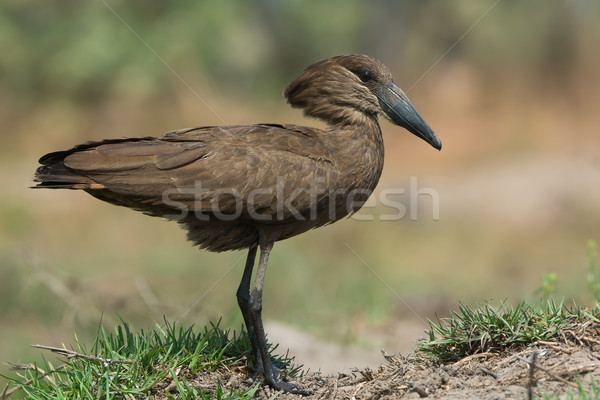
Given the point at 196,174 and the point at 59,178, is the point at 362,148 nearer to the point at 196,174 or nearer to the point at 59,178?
the point at 196,174

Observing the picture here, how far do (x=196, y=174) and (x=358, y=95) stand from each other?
1349 mm

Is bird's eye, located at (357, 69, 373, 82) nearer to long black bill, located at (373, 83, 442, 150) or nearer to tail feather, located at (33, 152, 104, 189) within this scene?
long black bill, located at (373, 83, 442, 150)

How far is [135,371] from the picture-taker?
3.75m

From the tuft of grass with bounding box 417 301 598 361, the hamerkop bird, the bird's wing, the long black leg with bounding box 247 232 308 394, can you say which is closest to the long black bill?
the hamerkop bird

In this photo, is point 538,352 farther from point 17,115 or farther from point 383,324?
point 17,115

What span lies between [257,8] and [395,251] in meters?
13.3

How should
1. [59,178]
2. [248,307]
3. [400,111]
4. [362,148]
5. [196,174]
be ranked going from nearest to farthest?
1. [59,178]
2. [196,174]
3. [248,307]
4. [362,148]
5. [400,111]

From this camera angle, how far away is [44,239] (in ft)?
39.1

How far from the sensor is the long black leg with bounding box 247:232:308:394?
4078mm

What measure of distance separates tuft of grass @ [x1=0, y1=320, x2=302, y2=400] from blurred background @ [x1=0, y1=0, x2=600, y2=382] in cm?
175

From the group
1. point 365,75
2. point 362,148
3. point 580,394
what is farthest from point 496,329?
point 365,75

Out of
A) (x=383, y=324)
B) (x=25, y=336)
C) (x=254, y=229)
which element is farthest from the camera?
(x=25, y=336)

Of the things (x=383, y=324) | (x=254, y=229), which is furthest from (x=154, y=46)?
(x=254, y=229)

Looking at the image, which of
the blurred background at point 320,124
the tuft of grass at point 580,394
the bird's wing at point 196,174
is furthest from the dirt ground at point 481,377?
the blurred background at point 320,124
